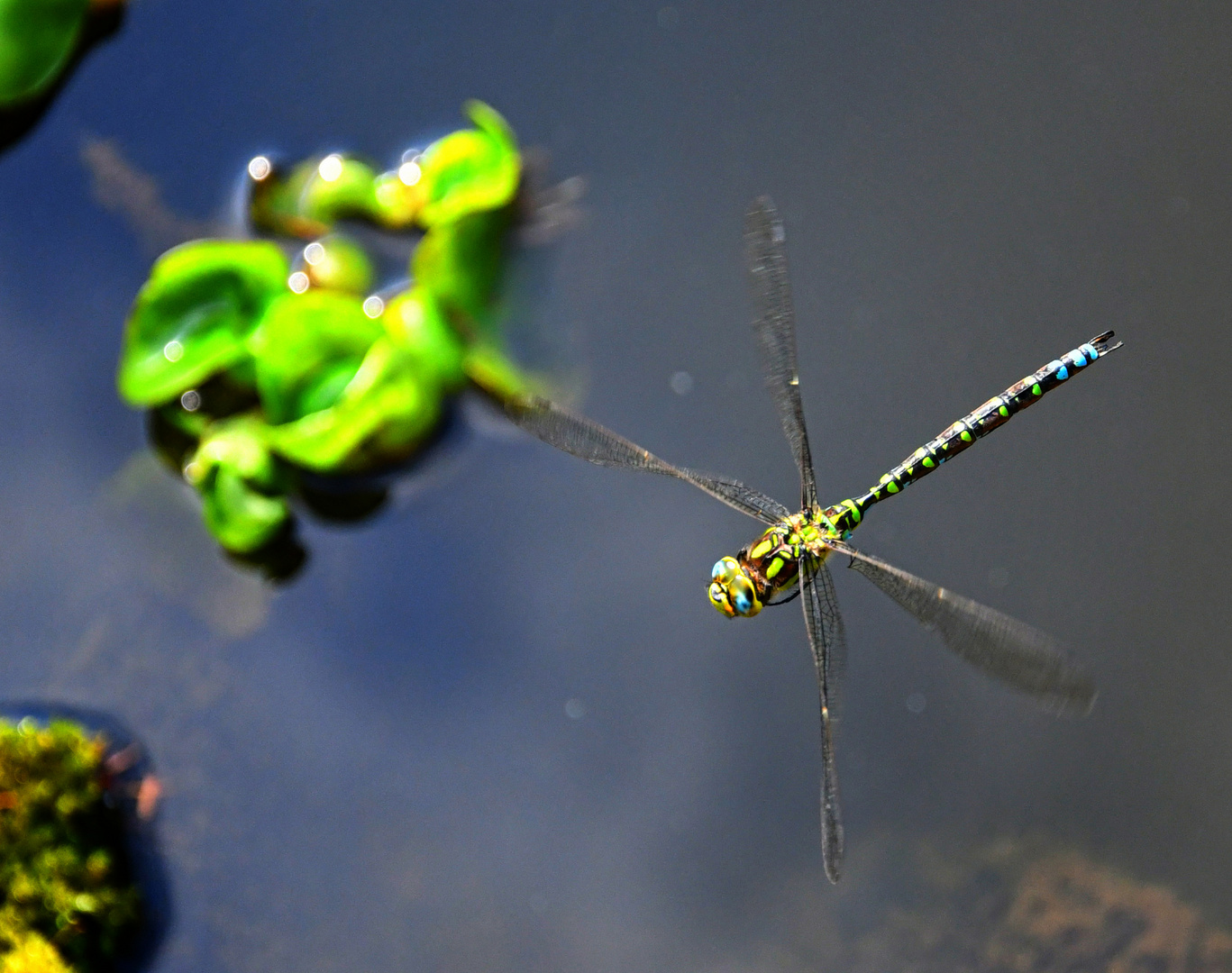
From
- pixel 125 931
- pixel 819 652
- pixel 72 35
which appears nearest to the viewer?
pixel 819 652

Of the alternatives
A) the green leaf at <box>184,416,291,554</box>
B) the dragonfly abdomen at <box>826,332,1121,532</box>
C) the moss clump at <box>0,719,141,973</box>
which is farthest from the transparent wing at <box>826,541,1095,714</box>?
the moss clump at <box>0,719,141,973</box>

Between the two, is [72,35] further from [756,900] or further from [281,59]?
[756,900]

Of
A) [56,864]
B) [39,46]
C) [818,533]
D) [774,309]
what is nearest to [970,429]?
[818,533]

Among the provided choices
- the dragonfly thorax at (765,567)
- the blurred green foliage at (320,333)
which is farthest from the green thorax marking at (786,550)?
the blurred green foliage at (320,333)

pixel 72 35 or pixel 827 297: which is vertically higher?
pixel 827 297

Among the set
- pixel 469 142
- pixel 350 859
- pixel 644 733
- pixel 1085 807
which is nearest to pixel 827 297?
pixel 469 142

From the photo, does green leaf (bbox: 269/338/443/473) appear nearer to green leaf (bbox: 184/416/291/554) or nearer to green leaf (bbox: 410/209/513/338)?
green leaf (bbox: 184/416/291/554)
